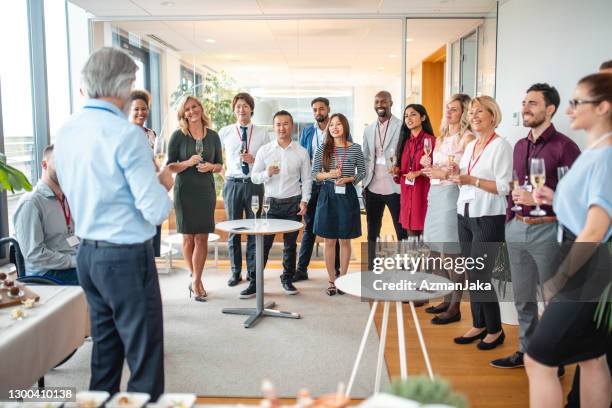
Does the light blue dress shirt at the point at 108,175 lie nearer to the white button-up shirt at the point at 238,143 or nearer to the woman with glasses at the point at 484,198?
the woman with glasses at the point at 484,198

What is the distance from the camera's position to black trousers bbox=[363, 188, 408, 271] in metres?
5.21

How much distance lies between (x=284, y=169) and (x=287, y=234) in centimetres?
61

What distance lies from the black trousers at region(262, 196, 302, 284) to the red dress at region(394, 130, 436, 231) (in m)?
1.02

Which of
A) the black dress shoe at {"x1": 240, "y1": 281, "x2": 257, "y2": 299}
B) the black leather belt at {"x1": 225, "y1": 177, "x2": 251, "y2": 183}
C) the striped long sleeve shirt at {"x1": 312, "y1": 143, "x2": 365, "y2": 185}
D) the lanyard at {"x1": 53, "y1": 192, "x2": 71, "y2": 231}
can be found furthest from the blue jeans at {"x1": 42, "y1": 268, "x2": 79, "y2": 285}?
the striped long sleeve shirt at {"x1": 312, "y1": 143, "x2": 365, "y2": 185}

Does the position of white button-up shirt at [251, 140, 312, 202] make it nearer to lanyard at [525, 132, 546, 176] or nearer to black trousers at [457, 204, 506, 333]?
black trousers at [457, 204, 506, 333]

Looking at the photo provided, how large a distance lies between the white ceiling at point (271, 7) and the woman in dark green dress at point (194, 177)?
5.27 ft

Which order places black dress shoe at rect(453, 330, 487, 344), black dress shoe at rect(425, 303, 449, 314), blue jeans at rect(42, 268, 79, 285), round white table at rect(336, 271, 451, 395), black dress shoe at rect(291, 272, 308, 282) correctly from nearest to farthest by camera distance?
round white table at rect(336, 271, 451, 395) < blue jeans at rect(42, 268, 79, 285) < black dress shoe at rect(453, 330, 487, 344) < black dress shoe at rect(425, 303, 449, 314) < black dress shoe at rect(291, 272, 308, 282)

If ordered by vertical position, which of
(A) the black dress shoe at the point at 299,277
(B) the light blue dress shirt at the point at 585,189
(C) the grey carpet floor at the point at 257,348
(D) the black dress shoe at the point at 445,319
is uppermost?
(B) the light blue dress shirt at the point at 585,189

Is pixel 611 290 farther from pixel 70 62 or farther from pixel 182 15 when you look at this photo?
pixel 70 62

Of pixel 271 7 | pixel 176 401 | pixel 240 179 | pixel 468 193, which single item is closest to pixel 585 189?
pixel 176 401

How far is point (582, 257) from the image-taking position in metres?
2.24

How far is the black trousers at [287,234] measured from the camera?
518 centimetres

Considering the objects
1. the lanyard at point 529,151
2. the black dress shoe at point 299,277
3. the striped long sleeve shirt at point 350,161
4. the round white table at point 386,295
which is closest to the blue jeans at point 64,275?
the round white table at point 386,295

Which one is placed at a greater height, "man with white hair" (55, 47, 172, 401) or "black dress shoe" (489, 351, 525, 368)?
"man with white hair" (55, 47, 172, 401)
